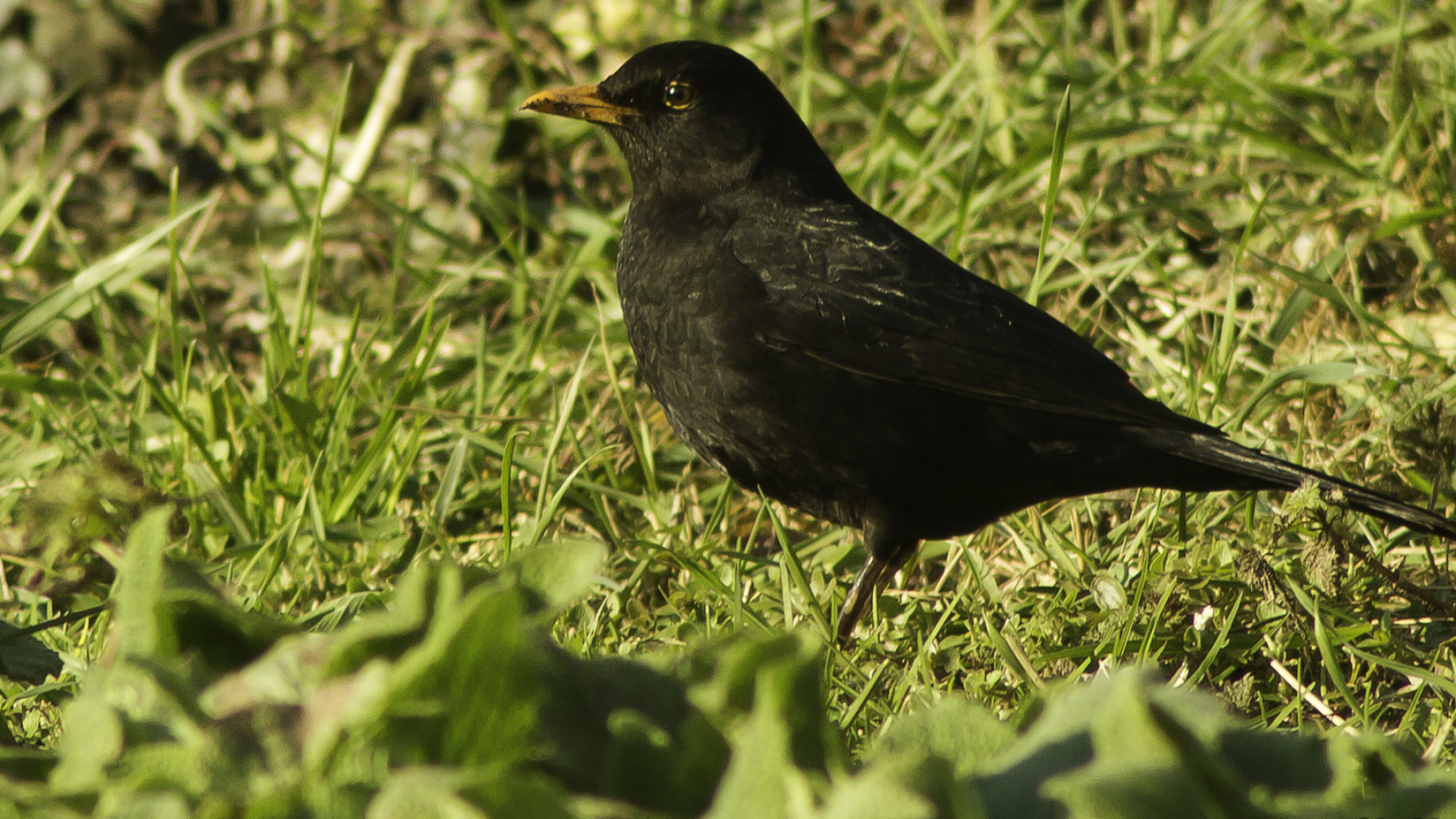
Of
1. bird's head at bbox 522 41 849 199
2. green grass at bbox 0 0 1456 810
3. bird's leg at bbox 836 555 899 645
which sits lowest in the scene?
bird's leg at bbox 836 555 899 645

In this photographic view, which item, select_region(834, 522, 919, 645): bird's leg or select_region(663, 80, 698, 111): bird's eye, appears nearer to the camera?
select_region(834, 522, 919, 645): bird's leg

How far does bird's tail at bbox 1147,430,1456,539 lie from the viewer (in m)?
3.15

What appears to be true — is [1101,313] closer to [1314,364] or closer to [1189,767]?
[1314,364]

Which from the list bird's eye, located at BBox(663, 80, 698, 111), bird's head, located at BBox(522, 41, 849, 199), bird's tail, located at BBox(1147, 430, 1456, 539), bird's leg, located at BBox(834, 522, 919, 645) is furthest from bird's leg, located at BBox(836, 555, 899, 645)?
bird's eye, located at BBox(663, 80, 698, 111)

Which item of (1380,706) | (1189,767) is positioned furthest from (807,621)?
(1189,767)

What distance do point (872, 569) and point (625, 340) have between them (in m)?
1.61

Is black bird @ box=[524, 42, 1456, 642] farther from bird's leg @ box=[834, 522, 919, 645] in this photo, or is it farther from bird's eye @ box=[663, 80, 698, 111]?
bird's eye @ box=[663, 80, 698, 111]

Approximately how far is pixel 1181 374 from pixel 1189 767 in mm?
3160

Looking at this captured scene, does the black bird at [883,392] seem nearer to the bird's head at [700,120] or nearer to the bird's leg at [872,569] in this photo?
the bird's leg at [872,569]

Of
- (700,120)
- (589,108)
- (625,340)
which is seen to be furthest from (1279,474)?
(625,340)

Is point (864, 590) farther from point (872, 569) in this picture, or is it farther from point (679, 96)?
point (679, 96)

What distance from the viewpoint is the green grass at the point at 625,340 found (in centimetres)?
319

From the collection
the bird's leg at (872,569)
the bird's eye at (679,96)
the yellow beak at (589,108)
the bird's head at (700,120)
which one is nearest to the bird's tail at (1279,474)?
the bird's leg at (872,569)

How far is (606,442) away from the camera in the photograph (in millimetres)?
4504
